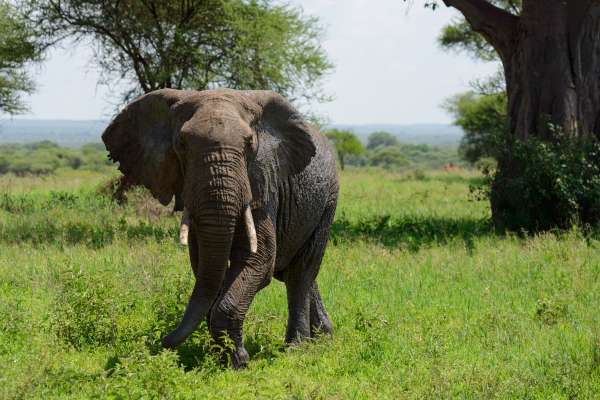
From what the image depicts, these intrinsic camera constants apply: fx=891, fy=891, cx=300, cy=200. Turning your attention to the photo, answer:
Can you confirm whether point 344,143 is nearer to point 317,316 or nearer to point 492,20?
point 492,20

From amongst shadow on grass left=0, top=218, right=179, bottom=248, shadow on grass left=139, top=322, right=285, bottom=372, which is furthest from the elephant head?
shadow on grass left=0, top=218, right=179, bottom=248

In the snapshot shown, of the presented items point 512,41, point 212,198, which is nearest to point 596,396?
point 212,198

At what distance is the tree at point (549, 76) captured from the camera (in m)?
13.7

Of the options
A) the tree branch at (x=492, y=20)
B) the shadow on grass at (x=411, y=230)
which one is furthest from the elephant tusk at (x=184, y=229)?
the tree branch at (x=492, y=20)

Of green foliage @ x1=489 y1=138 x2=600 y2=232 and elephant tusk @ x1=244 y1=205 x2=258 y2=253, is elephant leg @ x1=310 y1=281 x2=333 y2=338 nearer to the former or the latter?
elephant tusk @ x1=244 y1=205 x2=258 y2=253

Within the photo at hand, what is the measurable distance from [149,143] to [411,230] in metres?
8.11

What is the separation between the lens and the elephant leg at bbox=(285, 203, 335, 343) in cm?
705

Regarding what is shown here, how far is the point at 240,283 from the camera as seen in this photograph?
237 inches

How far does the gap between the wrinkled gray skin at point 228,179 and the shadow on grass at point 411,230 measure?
5296 mm

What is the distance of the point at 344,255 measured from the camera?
10820 mm

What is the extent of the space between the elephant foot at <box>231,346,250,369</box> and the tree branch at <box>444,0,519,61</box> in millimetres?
9481

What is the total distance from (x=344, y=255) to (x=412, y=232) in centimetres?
303

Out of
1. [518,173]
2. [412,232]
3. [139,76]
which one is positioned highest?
[139,76]

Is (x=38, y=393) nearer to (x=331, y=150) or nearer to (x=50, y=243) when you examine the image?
(x=331, y=150)
